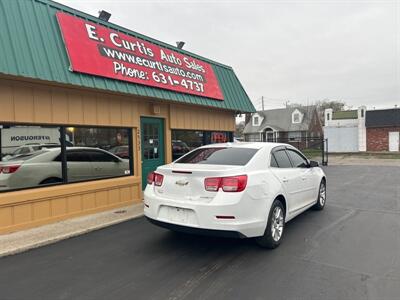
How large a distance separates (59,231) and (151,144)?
12.4 ft

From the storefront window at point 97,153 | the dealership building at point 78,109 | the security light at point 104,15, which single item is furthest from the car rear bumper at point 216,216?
the security light at point 104,15

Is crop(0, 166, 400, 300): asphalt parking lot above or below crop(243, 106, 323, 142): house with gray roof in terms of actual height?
below

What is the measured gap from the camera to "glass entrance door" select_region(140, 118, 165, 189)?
27.8 ft

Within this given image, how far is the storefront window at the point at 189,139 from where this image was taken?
9633mm

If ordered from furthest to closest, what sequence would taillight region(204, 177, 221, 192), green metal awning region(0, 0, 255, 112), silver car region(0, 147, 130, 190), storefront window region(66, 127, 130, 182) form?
storefront window region(66, 127, 130, 182)
silver car region(0, 147, 130, 190)
green metal awning region(0, 0, 255, 112)
taillight region(204, 177, 221, 192)

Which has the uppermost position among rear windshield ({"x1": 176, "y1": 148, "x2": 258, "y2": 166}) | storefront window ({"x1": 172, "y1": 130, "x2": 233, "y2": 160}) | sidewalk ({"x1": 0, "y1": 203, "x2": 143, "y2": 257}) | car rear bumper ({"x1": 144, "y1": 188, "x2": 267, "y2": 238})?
storefront window ({"x1": 172, "y1": 130, "x2": 233, "y2": 160})

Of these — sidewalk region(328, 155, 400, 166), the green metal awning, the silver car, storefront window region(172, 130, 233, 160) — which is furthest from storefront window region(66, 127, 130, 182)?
sidewalk region(328, 155, 400, 166)

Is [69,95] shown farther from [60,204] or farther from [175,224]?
[175,224]

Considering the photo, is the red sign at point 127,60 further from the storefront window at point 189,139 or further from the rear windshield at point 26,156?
the rear windshield at point 26,156

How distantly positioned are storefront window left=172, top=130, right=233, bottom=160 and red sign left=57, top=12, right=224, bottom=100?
4.68 feet

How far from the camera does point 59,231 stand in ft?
18.2

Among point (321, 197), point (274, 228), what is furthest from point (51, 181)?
point (321, 197)

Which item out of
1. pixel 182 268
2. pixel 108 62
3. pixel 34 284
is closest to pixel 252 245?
pixel 182 268

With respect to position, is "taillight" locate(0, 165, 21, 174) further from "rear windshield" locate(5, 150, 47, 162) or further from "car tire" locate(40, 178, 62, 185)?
"car tire" locate(40, 178, 62, 185)
